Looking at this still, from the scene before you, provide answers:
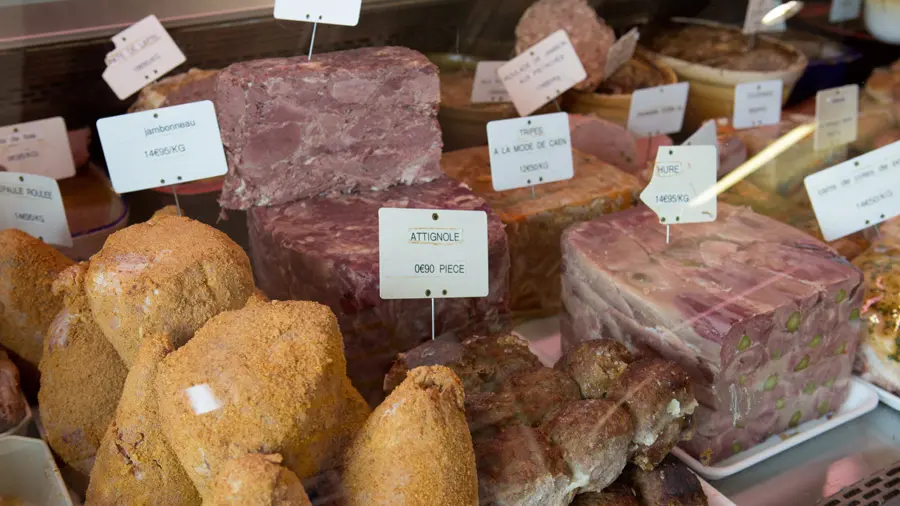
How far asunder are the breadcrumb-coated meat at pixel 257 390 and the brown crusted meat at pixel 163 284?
0.32ft

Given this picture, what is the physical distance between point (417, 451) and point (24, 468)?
2.67 ft

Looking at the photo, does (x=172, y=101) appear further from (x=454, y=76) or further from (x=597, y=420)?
(x=597, y=420)

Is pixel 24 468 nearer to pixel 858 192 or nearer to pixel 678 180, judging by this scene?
pixel 678 180

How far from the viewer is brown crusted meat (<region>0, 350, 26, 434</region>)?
1.56 m

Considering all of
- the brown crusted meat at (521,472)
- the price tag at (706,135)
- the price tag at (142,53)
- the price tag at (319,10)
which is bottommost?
the brown crusted meat at (521,472)

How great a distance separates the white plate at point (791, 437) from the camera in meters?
1.75

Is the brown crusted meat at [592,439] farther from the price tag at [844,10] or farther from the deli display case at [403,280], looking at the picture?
the price tag at [844,10]

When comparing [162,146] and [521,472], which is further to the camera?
[162,146]

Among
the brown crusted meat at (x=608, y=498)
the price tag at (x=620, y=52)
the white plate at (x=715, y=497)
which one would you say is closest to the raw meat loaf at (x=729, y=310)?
the white plate at (x=715, y=497)

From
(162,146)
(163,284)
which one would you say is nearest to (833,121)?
(162,146)

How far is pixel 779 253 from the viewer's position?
1864mm

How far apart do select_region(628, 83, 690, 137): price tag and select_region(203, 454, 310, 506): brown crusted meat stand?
6.82 ft

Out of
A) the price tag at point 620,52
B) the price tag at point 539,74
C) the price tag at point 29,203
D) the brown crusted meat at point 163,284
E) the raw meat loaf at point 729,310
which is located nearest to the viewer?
the brown crusted meat at point 163,284

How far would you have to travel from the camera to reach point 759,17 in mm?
3107
